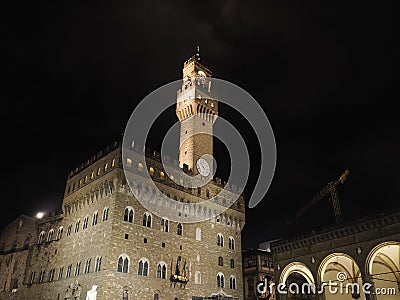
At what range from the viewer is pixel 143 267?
106 ft

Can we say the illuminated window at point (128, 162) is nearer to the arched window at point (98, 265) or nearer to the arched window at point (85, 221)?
the arched window at point (85, 221)

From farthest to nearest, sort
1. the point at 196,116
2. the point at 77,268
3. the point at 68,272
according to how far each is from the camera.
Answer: the point at 196,116 < the point at 68,272 < the point at 77,268

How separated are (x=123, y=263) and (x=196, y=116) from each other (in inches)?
884

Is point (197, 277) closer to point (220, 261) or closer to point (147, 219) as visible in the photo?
point (220, 261)

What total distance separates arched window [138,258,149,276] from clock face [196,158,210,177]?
1399 centimetres

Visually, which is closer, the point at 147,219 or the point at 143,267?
the point at 143,267

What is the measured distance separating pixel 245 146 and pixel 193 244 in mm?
15362

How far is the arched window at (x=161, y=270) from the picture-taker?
3347 centimetres

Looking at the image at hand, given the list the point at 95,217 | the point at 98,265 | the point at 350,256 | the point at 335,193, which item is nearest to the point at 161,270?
the point at 98,265

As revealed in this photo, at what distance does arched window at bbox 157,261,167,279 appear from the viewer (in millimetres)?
33469

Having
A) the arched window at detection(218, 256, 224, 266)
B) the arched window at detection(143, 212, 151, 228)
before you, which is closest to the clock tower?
the arched window at detection(143, 212, 151, 228)

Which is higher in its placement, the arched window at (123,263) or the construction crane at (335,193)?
the construction crane at (335,193)

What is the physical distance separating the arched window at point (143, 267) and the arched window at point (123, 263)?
1.48m

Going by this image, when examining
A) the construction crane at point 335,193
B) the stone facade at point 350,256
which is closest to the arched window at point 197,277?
the stone facade at point 350,256
